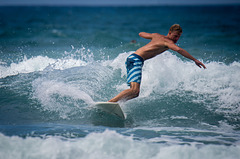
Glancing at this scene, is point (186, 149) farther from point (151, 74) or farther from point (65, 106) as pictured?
point (151, 74)

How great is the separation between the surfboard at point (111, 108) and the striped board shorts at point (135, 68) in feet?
1.81

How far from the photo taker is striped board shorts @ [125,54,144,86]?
485 cm

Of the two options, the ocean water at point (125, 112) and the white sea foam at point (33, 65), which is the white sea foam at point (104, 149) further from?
the white sea foam at point (33, 65)

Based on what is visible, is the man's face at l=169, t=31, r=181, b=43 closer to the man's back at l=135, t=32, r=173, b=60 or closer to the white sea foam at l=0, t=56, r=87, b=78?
the man's back at l=135, t=32, r=173, b=60

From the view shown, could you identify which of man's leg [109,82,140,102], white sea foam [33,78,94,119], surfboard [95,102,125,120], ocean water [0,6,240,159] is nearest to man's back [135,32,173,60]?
man's leg [109,82,140,102]

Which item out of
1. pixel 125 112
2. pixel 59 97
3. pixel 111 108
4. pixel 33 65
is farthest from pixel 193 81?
pixel 33 65

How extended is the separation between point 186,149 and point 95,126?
1.73 m

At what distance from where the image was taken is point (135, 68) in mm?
4867

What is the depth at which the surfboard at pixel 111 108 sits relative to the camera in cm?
471

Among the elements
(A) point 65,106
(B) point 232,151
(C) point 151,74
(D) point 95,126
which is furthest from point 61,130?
(C) point 151,74

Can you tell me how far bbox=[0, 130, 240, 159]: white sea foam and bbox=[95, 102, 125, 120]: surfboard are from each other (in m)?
0.88

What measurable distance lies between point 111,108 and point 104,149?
1.26m

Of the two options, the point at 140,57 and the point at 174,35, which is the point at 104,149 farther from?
the point at 174,35

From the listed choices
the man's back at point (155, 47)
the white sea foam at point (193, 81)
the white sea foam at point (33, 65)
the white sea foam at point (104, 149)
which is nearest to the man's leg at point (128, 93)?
the man's back at point (155, 47)
